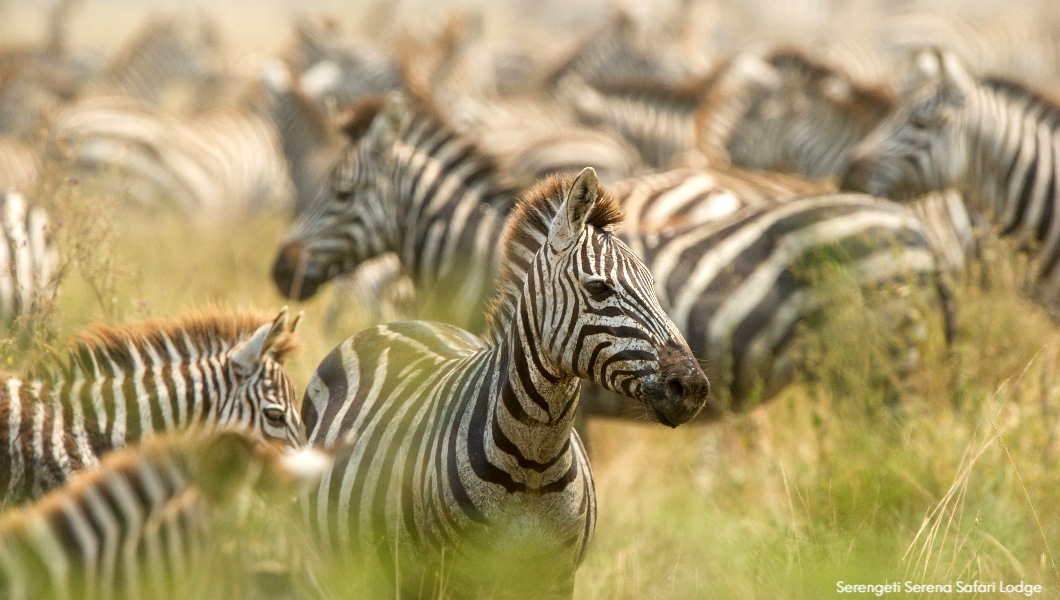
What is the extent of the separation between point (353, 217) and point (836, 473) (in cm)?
296

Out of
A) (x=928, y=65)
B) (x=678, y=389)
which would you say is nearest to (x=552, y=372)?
(x=678, y=389)

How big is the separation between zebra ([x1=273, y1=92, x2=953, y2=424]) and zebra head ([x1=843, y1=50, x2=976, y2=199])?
3.10 feet

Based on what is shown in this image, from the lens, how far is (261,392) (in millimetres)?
4023

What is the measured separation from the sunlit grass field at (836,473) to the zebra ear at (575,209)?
51.4 inches

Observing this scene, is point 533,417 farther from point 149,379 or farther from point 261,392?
point 149,379

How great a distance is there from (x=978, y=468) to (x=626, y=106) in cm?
862

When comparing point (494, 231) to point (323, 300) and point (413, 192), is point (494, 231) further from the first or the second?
point (323, 300)

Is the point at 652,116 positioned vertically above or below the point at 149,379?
above

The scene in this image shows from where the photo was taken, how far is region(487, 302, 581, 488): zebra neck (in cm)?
324

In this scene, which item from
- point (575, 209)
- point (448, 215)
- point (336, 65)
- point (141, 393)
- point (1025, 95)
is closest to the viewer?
point (575, 209)

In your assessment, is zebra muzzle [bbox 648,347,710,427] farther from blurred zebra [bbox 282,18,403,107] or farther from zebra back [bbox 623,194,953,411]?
blurred zebra [bbox 282,18,403,107]

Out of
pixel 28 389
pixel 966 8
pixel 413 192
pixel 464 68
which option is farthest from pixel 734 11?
pixel 28 389

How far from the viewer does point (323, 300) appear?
31.6ft

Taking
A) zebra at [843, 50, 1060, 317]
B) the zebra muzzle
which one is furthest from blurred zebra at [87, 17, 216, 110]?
the zebra muzzle
